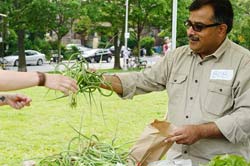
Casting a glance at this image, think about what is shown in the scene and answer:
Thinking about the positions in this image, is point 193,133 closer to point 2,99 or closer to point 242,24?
point 2,99

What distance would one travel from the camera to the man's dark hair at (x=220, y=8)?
93.4 inches

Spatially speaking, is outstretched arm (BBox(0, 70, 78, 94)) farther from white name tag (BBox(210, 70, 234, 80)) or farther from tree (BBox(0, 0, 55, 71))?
tree (BBox(0, 0, 55, 71))

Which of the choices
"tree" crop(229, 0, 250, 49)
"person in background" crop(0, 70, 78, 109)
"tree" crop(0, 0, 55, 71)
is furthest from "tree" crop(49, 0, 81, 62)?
"person in background" crop(0, 70, 78, 109)

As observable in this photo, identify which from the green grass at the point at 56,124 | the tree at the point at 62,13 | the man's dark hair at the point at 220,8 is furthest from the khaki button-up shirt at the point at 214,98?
the tree at the point at 62,13

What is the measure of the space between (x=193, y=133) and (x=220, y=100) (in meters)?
0.26

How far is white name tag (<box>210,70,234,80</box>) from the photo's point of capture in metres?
2.32

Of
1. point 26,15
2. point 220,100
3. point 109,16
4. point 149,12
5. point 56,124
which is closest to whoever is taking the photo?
point 220,100

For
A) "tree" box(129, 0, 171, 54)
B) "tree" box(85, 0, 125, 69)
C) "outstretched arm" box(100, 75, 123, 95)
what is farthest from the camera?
"tree" box(85, 0, 125, 69)

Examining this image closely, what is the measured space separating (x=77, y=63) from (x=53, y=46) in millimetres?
28072

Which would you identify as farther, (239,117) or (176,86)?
(176,86)

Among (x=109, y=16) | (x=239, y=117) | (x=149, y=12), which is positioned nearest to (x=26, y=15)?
(x=109, y=16)

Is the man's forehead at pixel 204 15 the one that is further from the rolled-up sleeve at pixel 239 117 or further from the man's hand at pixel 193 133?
the man's hand at pixel 193 133

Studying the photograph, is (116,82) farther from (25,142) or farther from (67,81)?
(25,142)

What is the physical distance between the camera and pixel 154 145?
2109 millimetres
